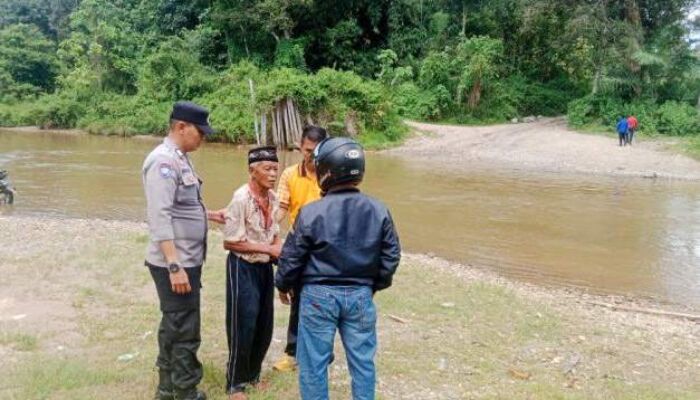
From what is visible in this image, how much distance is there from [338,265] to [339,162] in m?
0.52

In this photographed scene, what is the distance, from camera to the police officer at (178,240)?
141 inches

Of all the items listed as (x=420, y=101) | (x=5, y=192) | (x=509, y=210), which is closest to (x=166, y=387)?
(x=509, y=210)

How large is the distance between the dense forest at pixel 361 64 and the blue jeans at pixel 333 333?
22617 millimetres

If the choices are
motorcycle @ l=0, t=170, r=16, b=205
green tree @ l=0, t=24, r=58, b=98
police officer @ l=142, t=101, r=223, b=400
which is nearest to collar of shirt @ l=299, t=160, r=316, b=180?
police officer @ l=142, t=101, r=223, b=400

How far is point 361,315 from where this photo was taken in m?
3.25

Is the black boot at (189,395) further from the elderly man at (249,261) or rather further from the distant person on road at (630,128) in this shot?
the distant person on road at (630,128)

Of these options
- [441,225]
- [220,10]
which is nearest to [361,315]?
[441,225]

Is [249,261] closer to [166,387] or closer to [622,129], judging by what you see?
[166,387]

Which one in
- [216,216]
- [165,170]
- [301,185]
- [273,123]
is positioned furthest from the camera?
[273,123]

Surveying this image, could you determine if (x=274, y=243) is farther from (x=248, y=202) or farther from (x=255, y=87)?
(x=255, y=87)

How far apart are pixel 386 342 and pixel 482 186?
12618 mm

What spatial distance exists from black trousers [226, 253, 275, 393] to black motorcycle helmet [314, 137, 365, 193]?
3.74 ft

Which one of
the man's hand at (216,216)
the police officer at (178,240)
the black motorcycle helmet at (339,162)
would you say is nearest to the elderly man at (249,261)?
the man's hand at (216,216)

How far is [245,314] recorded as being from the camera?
4.01 m
